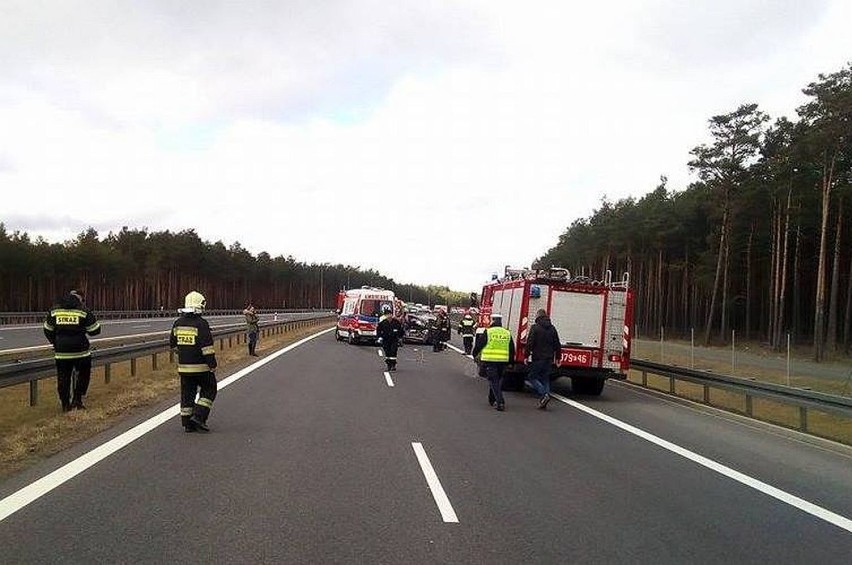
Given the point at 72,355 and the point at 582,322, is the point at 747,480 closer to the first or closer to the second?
the point at 582,322

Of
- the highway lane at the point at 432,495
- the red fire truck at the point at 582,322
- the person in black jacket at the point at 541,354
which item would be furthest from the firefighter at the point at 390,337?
the highway lane at the point at 432,495

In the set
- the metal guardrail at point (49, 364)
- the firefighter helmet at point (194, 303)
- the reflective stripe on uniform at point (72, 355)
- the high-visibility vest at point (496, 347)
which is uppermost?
the firefighter helmet at point (194, 303)

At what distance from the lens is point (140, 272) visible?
9788cm

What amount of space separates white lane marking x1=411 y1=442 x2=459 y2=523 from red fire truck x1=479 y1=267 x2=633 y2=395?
296 inches

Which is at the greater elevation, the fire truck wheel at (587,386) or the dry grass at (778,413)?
the fire truck wheel at (587,386)

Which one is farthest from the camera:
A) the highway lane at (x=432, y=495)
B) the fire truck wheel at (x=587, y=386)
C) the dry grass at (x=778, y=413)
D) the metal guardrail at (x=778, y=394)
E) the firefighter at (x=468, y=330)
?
the firefighter at (x=468, y=330)

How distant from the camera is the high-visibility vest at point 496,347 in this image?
14.0 m

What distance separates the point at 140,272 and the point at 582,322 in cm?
9017

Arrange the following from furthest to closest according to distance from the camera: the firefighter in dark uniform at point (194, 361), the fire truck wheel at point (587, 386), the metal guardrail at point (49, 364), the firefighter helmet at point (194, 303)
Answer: the fire truck wheel at point (587, 386) → the metal guardrail at point (49, 364) → the firefighter helmet at point (194, 303) → the firefighter in dark uniform at point (194, 361)

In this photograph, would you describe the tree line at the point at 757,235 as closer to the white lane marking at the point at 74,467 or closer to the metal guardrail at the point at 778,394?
the metal guardrail at the point at 778,394

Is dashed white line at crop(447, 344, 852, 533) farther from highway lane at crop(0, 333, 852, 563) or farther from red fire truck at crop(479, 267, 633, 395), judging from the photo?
red fire truck at crop(479, 267, 633, 395)

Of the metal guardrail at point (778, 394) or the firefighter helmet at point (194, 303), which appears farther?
the metal guardrail at point (778, 394)

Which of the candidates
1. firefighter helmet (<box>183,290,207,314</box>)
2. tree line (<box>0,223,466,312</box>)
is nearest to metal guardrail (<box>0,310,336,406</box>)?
firefighter helmet (<box>183,290,207,314</box>)

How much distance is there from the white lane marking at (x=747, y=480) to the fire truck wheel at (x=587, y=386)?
451cm
